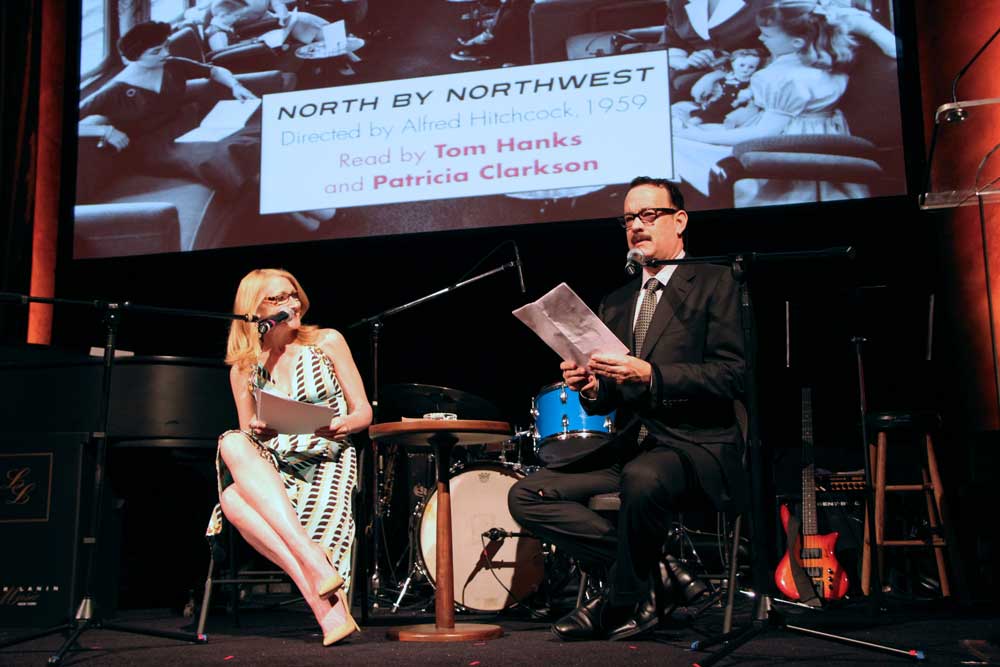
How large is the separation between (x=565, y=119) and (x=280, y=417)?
2.48 meters

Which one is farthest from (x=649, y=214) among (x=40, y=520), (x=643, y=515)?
(x=40, y=520)

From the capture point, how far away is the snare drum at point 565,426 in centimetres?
384

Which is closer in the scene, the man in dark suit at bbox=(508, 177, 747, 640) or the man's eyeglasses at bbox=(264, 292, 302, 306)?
the man in dark suit at bbox=(508, 177, 747, 640)

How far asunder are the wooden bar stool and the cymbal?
5.80ft

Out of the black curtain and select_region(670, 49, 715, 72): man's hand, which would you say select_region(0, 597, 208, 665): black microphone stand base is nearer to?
the black curtain

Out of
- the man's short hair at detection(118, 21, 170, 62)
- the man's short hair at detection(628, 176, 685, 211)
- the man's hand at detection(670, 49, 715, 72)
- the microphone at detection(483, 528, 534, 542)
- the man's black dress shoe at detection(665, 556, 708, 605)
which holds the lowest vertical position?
the man's black dress shoe at detection(665, 556, 708, 605)

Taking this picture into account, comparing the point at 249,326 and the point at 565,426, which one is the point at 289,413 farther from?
the point at 565,426

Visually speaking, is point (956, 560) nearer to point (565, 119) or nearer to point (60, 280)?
point (565, 119)

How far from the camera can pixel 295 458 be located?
3.28 metres

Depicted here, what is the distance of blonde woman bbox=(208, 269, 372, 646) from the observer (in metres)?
2.94

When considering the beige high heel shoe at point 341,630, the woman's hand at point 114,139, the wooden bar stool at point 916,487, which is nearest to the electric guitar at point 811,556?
the wooden bar stool at point 916,487

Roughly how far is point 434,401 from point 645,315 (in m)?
1.24

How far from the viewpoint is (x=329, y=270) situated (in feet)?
19.1

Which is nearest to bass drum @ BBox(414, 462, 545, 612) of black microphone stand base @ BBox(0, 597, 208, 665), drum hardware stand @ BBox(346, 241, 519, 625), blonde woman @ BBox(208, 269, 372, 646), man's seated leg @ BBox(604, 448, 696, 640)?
drum hardware stand @ BBox(346, 241, 519, 625)
